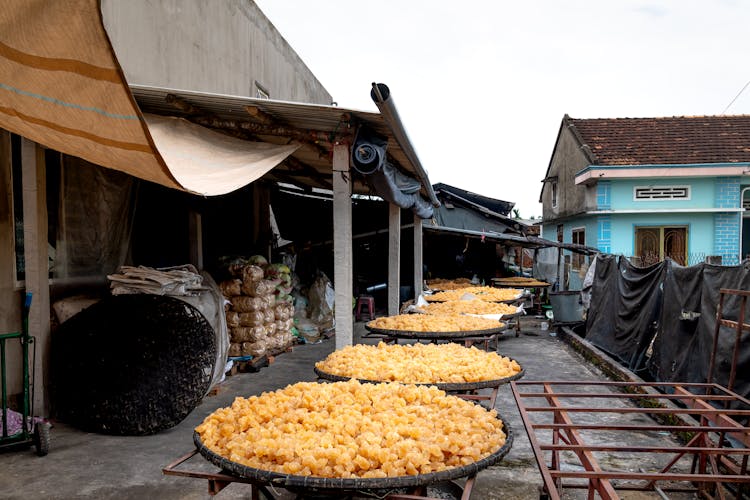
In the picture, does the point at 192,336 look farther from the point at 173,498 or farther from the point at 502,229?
the point at 502,229

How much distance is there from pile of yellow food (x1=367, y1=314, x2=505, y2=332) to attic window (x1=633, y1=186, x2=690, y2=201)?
12.2 meters

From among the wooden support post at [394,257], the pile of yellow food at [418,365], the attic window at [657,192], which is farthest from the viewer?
the attic window at [657,192]

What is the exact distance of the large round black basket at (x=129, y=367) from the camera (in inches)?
203

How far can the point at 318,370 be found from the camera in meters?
4.46

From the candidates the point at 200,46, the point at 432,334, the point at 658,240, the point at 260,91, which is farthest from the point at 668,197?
the point at 200,46

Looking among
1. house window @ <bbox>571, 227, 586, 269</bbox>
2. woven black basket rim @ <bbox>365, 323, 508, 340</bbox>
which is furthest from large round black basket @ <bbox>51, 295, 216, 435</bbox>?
house window @ <bbox>571, 227, 586, 269</bbox>

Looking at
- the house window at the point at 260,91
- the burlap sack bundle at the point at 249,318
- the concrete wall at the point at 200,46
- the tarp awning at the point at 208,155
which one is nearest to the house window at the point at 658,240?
the concrete wall at the point at 200,46

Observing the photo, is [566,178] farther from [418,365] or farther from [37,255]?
[37,255]

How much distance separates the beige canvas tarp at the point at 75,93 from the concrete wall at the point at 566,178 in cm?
1655

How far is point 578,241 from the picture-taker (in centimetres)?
1916

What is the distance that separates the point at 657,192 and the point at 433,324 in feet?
44.0

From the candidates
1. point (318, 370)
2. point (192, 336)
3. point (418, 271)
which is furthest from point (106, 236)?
point (418, 271)

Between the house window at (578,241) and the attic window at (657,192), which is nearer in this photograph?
the attic window at (657,192)

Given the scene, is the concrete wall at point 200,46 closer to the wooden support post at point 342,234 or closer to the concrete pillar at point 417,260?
the wooden support post at point 342,234
